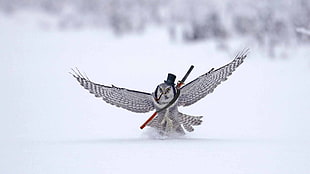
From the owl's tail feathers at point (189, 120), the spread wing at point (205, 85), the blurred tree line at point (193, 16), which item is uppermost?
the blurred tree line at point (193, 16)

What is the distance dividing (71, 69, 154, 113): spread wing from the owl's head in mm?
107

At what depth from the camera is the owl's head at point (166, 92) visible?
5.24 meters

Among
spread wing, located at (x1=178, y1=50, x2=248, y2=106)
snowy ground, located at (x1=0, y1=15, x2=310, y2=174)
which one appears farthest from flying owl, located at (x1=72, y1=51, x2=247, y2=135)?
snowy ground, located at (x1=0, y1=15, x2=310, y2=174)

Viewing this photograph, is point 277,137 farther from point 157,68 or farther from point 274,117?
point 157,68

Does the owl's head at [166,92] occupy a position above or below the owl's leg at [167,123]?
above

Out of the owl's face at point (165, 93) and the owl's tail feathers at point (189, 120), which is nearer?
the owl's face at point (165, 93)

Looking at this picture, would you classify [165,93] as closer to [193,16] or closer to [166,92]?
[166,92]

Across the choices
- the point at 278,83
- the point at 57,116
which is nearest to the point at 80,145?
the point at 57,116

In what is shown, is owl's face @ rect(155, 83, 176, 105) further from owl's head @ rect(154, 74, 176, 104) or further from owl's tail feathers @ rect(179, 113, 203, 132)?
owl's tail feathers @ rect(179, 113, 203, 132)

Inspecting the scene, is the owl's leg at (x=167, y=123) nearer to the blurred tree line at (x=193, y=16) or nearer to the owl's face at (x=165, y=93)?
the owl's face at (x=165, y=93)

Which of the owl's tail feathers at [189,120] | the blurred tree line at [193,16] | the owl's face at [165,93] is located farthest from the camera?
the blurred tree line at [193,16]

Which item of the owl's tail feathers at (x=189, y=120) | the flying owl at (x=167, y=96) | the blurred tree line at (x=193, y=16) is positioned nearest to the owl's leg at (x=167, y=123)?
the flying owl at (x=167, y=96)

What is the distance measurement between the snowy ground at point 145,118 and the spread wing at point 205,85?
391 millimetres

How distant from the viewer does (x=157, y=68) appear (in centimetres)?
1410
